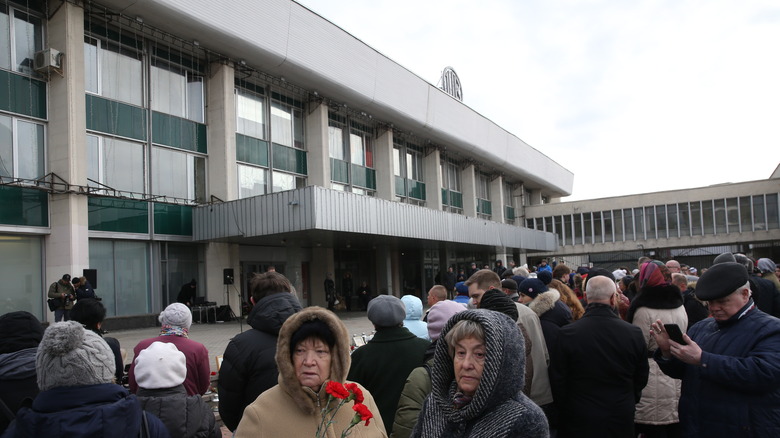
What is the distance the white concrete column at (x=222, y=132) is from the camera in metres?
22.5

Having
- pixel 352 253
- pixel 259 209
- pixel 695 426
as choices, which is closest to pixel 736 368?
pixel 695 426

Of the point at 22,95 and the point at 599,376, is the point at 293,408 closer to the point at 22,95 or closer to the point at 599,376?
the point at 599,376

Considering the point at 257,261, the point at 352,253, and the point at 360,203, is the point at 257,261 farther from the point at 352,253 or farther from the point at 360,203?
the point at 352,253

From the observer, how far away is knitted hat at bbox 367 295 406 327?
13.6 ft

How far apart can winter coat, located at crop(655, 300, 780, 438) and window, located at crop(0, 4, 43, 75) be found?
19600 mm

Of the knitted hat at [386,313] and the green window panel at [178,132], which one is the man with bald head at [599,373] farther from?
the green window panel at [178,132]

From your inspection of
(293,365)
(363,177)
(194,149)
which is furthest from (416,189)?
(293,365)

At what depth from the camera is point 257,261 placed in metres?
25.0

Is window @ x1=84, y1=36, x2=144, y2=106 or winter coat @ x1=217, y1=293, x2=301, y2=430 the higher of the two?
window @ x1=84, y1=36, x2=144, y2=106

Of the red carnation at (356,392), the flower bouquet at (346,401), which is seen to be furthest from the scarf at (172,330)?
the red carnation at (356,392)

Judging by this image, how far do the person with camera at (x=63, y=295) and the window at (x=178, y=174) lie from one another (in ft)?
20.4

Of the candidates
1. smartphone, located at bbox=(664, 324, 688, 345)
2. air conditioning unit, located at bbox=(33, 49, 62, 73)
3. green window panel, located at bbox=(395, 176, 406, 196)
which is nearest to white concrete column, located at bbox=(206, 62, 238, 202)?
air conditioning unit, located at bbox=(33, 49, 62, 73)

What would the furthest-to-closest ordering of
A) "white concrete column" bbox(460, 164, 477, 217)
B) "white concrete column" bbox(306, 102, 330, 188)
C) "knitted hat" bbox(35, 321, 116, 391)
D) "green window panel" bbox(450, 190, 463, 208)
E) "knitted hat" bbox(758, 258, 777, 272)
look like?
1. "white concrete column" bbox(460, 164, 477, 217)
2. "green window panel" bbox(450, 190, 463, 208)
3. "white concrete column" bbox(306, 102, 330, 188)
4. "knitted hat" bbox(758, 258, 777, 272)
5. "knitted hat" bbox(35, 321, 116, 391)

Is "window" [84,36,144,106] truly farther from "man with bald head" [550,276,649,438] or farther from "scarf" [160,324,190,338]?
"man with bald head" [550,276,649,438]
